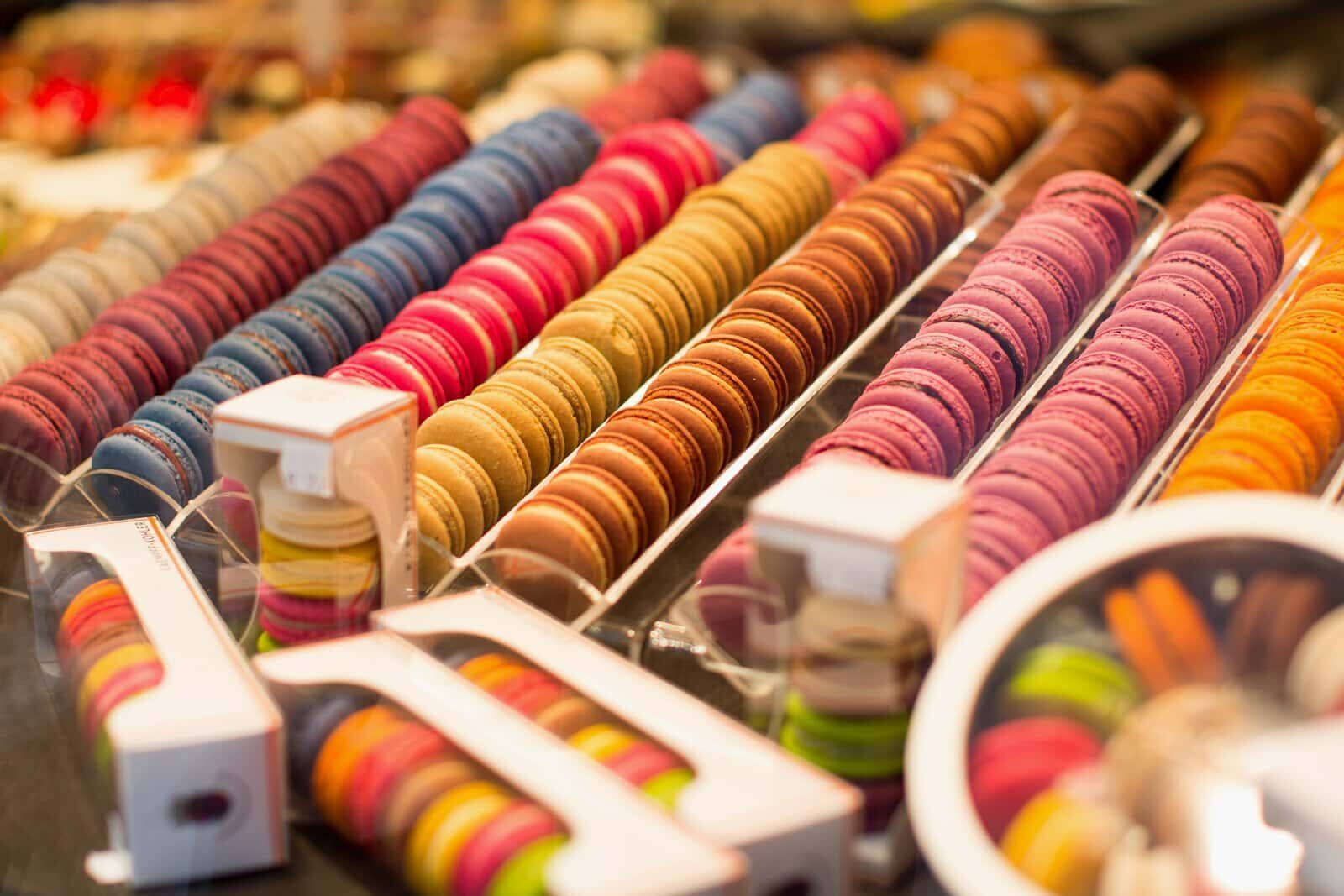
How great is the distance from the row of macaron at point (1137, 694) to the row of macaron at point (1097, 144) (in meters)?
0.74

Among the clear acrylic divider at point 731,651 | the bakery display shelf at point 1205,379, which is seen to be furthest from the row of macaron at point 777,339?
the bakery display shelf at point 1205,379

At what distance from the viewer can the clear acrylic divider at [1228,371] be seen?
1354 mm

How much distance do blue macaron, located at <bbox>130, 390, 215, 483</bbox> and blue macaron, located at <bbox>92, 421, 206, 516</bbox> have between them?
0.02m

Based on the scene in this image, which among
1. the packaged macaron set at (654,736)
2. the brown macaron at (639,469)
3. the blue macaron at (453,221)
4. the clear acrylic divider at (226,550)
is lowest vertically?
the clear acrylic divider at (226,550)

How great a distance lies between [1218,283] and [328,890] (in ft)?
3.30

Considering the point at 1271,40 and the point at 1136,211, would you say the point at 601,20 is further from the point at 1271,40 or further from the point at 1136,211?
the point at 1136,211

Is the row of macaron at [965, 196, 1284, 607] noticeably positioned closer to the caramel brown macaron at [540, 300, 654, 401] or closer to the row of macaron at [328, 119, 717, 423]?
the caramel brown macaron at [540, 300, 654, 401]

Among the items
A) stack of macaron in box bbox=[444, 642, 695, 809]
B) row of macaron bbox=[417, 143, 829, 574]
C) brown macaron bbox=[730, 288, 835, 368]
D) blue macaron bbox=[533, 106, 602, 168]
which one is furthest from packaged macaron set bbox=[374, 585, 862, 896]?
blue macaron bbox=[533, 106, 602, 168]

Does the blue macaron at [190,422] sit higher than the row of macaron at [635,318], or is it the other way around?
the row of macaron at [635,318]

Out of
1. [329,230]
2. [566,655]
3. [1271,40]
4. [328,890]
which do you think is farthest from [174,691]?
[1271,40]

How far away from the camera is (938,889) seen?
101 cm

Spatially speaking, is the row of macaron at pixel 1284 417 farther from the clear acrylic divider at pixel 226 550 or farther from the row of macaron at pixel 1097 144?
the clear acrylic divider at pixel 226 550

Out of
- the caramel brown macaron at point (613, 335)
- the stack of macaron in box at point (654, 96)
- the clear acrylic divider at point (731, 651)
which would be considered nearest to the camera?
the clear acrylic divider at point (731, 651)

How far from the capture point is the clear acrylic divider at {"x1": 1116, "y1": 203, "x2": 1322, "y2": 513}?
1.35 m
